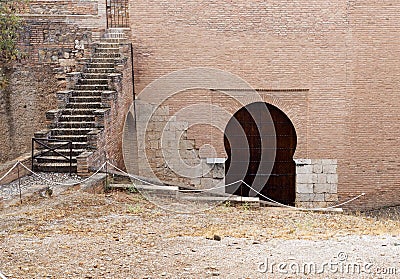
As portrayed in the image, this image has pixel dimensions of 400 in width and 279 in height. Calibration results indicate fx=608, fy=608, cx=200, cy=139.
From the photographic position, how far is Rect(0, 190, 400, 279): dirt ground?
721cm

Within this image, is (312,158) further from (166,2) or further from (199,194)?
(166,2)

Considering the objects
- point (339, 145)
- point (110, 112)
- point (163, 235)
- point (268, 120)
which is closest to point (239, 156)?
point (268, 120)

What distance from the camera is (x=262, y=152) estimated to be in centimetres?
1505

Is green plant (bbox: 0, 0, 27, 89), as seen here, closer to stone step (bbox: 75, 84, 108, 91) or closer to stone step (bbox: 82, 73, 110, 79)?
stone step (bbox: 82, 73, 110, 79)

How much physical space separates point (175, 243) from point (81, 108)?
6017mm

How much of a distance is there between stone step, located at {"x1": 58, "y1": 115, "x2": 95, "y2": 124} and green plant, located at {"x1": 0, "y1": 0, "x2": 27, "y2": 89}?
262 centimetres

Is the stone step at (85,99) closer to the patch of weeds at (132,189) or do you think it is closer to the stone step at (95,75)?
the stone step at (95,75)

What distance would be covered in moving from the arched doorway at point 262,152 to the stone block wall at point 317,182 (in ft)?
1.03

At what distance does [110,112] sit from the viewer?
44.0ft

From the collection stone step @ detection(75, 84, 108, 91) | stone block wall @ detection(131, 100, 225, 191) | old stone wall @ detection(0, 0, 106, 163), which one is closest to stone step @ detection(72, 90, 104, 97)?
stone step @ detection(75, 84, 108, 91)

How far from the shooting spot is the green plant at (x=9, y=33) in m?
14.1

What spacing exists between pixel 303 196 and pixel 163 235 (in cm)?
643

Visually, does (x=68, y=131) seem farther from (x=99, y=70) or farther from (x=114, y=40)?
(x=114, y=40)

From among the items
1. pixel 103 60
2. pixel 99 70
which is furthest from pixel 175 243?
pixel 103 60
